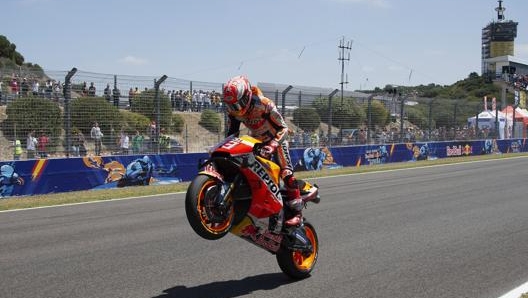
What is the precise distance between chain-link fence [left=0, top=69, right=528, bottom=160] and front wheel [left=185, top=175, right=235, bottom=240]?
10471 mm

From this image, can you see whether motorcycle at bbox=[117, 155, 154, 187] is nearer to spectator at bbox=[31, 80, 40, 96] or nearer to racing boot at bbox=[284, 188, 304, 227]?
spectator at bbox=[31, 80, 40, 96]

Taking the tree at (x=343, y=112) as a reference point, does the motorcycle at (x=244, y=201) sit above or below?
below

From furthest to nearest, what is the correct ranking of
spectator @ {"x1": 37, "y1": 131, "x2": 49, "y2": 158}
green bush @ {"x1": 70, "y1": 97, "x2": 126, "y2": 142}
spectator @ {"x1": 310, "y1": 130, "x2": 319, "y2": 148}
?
spectator @ {"x1": 310, "y1": 130, "x2": 319, "y2": 148} → green bush @ {"x1": 70, "y1": 97, "x2": 126, "y2": 142} → spectator @ {"x1": 37, "y1": 131, "x2": 49, "y2": 158}

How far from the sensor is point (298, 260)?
19.7ft

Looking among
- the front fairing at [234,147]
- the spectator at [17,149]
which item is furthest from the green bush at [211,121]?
the front fairing at [234,147]

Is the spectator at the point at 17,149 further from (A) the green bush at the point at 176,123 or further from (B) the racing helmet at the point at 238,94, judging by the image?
(B) the racing helmet at the point at 238,94

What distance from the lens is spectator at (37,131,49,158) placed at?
14672 millimetres

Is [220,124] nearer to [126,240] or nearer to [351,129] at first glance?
[351,129]

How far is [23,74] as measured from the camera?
14.8 metres

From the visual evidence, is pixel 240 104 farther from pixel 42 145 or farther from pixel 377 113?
pixel 377 113

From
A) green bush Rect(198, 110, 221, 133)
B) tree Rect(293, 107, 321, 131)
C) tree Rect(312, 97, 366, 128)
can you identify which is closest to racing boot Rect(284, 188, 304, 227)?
green bush Rect(198, 110, 221, 133)

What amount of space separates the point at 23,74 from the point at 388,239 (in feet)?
34.8

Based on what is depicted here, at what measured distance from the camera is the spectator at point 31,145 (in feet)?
47.4

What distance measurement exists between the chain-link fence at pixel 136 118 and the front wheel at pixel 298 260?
1004 cm
